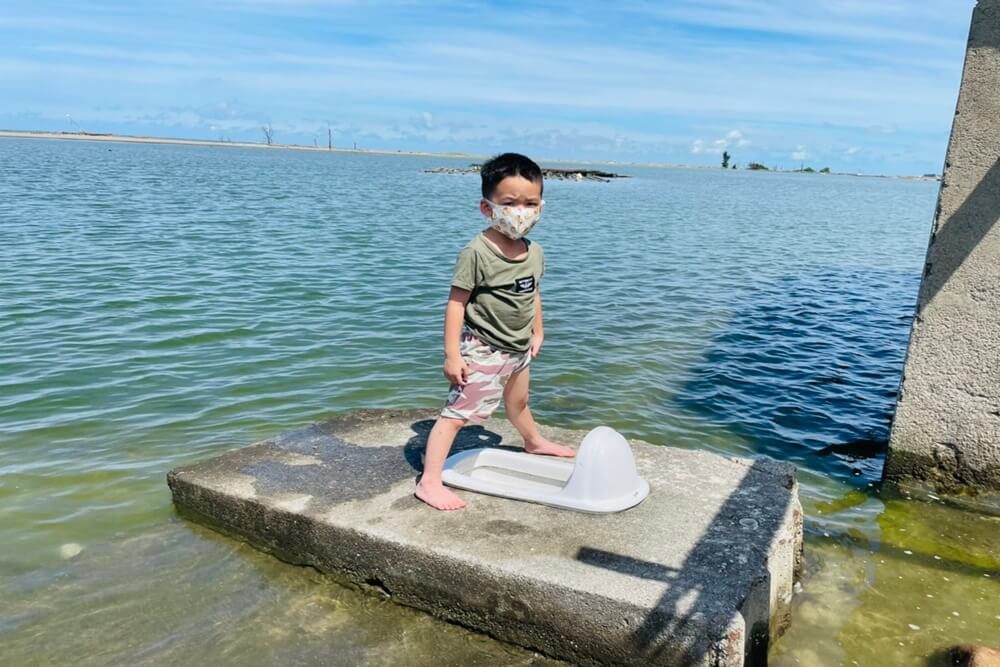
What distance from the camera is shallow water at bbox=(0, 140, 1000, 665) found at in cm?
394

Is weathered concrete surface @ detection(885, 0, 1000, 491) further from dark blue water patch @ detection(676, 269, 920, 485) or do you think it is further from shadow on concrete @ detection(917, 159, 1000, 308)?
dark blue water patch @ detection(676, 269, 920, 485)

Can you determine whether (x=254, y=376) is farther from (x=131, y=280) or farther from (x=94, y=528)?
(x=131, y=280)

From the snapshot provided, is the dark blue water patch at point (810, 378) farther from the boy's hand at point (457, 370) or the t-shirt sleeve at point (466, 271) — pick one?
the t-shirt sleeve at point (466, 271)

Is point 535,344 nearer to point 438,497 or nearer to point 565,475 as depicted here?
point 565,475

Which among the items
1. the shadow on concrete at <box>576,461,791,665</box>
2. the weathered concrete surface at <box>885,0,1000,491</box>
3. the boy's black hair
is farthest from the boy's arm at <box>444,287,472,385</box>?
the weathered concrete surface at <box>885,0,1000,491</box>

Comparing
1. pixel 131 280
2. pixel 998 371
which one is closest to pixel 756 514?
pixel 998 371

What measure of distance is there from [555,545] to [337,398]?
A: 4750 mm

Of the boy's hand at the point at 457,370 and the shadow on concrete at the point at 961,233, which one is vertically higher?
the shadow on concrete at the point at 961,233

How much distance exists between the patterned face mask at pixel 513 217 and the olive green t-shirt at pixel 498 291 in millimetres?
131

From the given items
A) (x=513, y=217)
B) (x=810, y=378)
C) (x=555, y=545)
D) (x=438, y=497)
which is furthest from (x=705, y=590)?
(x=810, y=378)

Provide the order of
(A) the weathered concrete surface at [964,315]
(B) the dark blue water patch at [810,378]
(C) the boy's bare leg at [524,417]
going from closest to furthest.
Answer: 1. (C) the boy's bare leg at [524,417]
2. (A) the weathered concrete surface at [964,315]
3. (B) the dark blue water patch at [810,378]

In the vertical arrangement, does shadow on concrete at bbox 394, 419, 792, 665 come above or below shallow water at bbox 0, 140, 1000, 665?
above

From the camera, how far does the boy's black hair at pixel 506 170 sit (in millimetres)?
3973

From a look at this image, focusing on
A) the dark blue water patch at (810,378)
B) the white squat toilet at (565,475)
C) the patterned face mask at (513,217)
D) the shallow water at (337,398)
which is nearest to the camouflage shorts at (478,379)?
the white squat toilet at (565,475)
